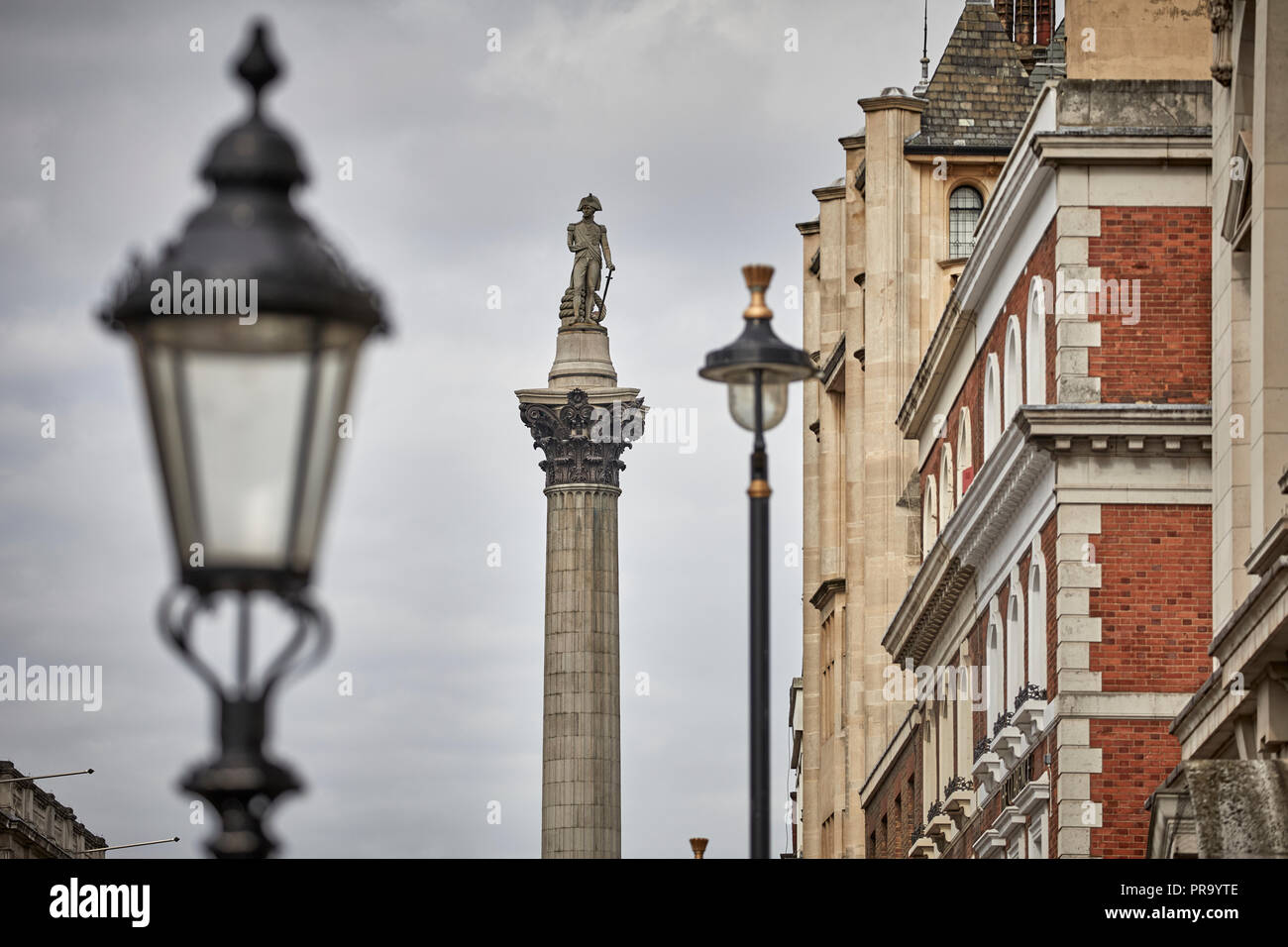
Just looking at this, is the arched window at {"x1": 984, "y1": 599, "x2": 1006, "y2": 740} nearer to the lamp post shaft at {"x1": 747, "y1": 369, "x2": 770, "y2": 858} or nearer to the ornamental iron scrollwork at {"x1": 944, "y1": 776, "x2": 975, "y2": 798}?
the ornamental iron scrollwork at {"x1": 944, "y1": 776, "x2": 975, "y2": 798}

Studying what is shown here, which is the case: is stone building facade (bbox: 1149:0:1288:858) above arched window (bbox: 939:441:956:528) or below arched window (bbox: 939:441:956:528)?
below

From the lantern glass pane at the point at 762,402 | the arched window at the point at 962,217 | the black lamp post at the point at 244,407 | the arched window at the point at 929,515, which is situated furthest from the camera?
the arched window at the point at 962,217

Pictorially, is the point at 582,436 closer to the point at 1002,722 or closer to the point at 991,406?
the point at 991,406

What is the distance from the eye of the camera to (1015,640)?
36.6 m

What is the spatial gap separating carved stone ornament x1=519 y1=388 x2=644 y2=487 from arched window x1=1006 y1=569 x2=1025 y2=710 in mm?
34048

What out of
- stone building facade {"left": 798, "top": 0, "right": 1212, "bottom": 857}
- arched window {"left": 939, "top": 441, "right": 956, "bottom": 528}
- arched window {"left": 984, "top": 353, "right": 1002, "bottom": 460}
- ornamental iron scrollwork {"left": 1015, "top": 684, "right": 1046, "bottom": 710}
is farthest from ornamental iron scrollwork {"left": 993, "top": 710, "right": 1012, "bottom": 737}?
arched window {"left": 939, "top": 441, "right": 956, "bottom": 528}

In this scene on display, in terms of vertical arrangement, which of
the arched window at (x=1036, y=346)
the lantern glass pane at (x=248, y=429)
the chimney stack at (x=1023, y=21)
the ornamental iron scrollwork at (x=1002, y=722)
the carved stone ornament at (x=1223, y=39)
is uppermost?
the chimney stack at (x=1023, y=21)

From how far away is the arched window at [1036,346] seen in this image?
3388cm

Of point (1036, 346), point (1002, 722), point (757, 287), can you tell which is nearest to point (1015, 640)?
point (1002, 722)

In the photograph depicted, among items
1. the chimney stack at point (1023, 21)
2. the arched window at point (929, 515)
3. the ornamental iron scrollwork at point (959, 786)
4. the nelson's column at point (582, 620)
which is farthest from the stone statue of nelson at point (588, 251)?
the ornamental iron scrollwork at point (959, 786)

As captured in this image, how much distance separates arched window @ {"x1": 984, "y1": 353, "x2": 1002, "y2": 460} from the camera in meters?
38.4

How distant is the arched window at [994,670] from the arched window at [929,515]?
305 inches

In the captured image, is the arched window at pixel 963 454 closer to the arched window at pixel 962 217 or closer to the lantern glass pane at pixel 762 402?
the arched window at pixel 962 217
